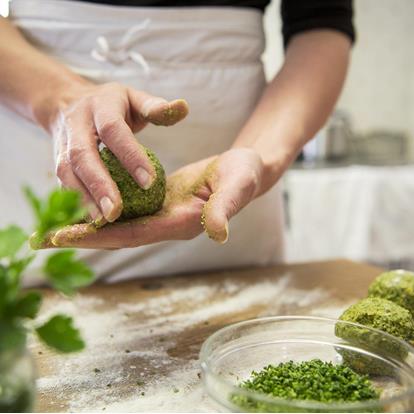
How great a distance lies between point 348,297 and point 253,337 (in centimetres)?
39

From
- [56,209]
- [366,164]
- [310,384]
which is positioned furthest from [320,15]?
[366,164]

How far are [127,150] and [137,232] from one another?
0.14 m

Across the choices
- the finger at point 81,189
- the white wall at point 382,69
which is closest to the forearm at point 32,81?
the finger at point 81,189

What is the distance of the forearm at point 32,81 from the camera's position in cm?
108

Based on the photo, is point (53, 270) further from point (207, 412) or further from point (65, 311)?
point (65, 311)

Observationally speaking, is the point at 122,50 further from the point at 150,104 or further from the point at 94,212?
the point at 94,212

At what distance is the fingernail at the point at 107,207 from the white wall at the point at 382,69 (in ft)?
11.6

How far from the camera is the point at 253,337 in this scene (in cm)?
87

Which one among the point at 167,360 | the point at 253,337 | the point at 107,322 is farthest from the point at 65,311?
the point at 253,337

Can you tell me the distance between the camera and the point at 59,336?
1.55 ft

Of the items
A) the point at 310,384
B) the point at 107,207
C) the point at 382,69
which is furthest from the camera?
the point at 382,69

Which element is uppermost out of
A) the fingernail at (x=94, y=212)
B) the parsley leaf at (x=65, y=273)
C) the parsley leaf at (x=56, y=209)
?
the parsley leaf at (x=56, y=209)

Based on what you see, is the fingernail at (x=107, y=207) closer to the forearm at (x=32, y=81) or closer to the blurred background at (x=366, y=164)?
the forearm at (x=32, y=81)

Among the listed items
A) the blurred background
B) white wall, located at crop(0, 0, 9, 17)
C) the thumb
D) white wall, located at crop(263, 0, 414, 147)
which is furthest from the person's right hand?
white wall, located at crop(263, 0, 414, 147)
